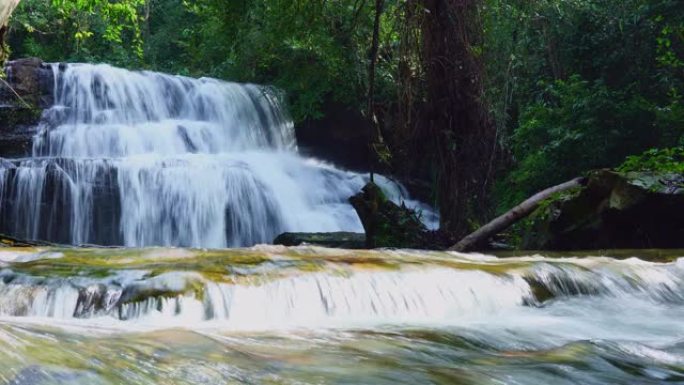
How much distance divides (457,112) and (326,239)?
12.9 feet

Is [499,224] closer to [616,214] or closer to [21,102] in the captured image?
[616,214]

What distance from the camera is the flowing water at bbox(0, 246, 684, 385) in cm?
252

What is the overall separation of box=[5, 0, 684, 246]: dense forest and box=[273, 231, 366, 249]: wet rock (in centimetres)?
131

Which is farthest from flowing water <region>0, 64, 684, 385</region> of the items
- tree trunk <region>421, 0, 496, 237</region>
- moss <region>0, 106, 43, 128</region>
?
moss <region>0, 106, 43, 128</region>

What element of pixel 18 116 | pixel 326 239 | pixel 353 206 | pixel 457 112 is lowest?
pixel 326 239

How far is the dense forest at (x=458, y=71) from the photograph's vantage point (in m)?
7.97

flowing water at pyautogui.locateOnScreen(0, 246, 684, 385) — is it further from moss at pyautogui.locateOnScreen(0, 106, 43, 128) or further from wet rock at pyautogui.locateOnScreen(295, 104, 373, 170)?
wet rock at pyautogui.locateOnScreen(295, 104, 373, 170)

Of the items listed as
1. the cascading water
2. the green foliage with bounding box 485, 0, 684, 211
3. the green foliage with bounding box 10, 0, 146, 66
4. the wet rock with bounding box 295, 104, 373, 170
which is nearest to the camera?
the cascading water

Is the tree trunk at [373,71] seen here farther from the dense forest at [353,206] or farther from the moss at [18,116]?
the moss at [18,116]

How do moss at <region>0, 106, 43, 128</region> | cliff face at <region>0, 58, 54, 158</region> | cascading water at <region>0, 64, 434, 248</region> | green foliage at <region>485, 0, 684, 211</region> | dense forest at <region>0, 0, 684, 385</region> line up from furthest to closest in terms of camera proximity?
moss at <region>0, 106, 43, 128</region>
cliff face at <region>0, 58, 54, 158</region>
green foliage at <region>485, 0, 684, 211</region>
cascading water at <region>0, 64, 434, 248</region>
dense forest at <region>0, 0, 684, 385</region>

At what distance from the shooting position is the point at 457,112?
848cm

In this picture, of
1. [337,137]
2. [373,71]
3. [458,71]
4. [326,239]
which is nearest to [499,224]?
[458,71]

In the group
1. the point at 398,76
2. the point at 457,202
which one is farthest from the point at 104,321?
the point at 457,202

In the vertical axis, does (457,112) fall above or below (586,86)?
below
